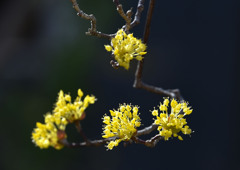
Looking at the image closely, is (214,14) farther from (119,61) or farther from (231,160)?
(119,61)

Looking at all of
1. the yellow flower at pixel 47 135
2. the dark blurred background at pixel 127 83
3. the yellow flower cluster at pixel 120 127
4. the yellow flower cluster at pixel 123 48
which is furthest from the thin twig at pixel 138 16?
the dark blurred background at pixel 127 83

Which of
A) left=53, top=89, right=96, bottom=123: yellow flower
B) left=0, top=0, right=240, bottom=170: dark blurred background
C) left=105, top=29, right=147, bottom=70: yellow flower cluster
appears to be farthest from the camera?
left=0, top=0, right=240, bottom=170: dark blurred background

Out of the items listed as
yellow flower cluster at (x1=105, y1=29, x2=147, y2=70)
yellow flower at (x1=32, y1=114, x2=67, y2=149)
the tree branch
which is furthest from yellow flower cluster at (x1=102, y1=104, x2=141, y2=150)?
yellow flower at (x1=32, y1=114, x2=67, y2=149)

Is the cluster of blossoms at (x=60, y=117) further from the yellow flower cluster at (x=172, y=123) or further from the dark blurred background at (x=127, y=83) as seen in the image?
the dark blurred background at (x=127, y=83)

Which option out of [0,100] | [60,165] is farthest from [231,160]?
[0,100]

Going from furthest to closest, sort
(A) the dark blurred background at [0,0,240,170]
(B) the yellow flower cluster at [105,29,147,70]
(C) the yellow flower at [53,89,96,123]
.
Result: (A) the dark blurred background at [0,0,240,170] → (C) the yellow flower at [53,89,96,123] → (B) the yellow flower cluster at [105,29,147,70]

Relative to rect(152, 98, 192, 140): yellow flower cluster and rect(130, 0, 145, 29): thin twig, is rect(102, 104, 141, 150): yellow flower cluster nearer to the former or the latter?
rect(152, 98, 192, 140): yellow flower cluster

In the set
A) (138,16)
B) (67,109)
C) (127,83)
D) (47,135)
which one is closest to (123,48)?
(138,16)

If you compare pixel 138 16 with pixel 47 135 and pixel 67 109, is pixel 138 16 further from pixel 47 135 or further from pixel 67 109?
pixel 47 135
